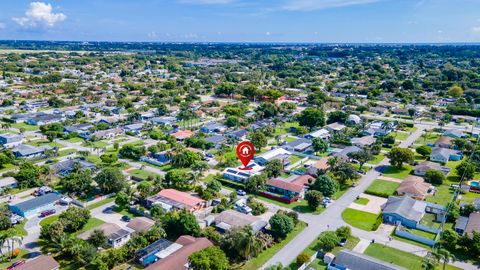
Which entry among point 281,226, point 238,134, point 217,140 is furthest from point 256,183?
point 238,134

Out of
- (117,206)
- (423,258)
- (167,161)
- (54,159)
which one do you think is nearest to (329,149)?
(167,161)

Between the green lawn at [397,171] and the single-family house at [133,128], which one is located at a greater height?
the single-family house at [133,128]

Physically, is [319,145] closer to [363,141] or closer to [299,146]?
[299,146]

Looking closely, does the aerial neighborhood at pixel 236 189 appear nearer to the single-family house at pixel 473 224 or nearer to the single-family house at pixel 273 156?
the single-family house at pixel 473 224

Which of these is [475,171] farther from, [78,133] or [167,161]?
[78,133]

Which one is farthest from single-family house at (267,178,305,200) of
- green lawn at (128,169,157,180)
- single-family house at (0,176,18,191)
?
single-family house at (0,176,18,191)

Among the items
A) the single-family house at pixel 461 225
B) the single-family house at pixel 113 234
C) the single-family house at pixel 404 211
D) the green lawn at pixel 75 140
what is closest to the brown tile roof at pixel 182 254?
the single-family house at pixel 113 234

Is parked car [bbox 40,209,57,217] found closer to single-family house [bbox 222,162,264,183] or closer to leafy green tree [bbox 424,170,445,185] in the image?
single-family house [bbox 222,162,264,183]
